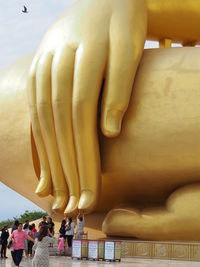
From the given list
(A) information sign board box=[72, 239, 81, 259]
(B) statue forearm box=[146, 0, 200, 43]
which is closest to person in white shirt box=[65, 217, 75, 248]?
(A) information sign board box=[72, 239, 81, 259]

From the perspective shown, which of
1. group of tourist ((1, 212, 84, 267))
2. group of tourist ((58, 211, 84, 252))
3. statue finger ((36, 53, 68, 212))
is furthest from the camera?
statue finger ((36, 53, 68, 212))

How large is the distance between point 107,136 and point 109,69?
1.78 meters

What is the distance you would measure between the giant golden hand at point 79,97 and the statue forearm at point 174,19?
2.73 m

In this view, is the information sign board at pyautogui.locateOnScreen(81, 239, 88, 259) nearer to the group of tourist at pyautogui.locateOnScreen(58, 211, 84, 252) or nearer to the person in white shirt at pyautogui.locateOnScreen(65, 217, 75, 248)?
the group of tourist at pyautogui.locateOnScreen(58, 211, 84, 252)

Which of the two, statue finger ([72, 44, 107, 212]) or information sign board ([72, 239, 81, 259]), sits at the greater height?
statue finger ([72, 44, 107, 212])

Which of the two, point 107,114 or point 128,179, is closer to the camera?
point 107,114

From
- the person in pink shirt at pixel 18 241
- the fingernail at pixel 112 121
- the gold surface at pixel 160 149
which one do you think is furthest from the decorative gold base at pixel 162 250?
the person in pink shirt at pixel 18 241

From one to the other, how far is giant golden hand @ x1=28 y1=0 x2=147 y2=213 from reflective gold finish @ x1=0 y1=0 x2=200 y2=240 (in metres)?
0.03

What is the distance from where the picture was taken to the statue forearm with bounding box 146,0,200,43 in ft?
66.2

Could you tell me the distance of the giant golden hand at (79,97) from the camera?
16.8 metres

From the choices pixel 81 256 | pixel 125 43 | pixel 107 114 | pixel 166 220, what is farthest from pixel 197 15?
pixel 81 256

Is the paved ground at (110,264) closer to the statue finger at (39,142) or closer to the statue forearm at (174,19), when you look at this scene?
the statue finger at (39,142)

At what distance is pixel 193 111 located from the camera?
16.8m

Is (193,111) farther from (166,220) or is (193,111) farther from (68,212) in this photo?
(68,212)
